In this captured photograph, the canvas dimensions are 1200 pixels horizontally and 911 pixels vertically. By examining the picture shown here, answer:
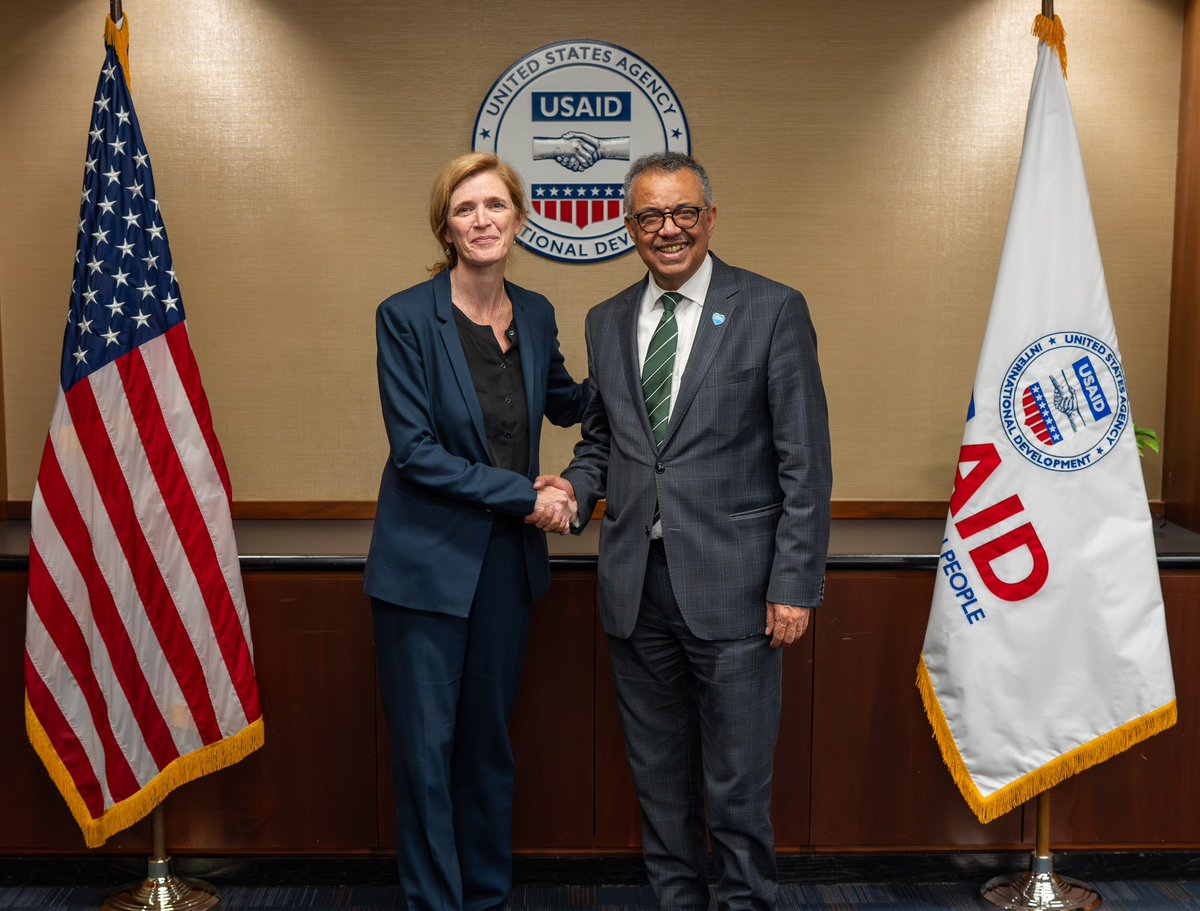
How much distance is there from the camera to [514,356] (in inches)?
108

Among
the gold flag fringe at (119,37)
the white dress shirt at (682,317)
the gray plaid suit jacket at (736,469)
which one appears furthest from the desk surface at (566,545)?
the gold flag fringe at (119,37)

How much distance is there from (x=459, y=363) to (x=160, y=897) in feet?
5.20

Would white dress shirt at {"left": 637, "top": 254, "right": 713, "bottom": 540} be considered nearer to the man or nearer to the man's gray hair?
the man

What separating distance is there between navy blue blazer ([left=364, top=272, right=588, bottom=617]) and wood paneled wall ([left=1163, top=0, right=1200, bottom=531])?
1932mm

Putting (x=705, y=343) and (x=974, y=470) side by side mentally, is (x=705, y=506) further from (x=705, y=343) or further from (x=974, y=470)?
(x=974, y=470)

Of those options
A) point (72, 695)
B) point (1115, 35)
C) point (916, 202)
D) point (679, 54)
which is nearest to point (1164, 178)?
point (1115, 35)

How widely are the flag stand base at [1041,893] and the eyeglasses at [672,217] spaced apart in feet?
6.09

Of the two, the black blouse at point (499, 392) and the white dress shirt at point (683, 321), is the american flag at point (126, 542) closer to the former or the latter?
the black blouse at point (499, 392)

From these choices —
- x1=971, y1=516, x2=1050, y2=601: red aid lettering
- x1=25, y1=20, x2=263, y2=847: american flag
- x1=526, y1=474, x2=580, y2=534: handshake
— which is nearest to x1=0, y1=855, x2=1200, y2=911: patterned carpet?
x1=25, y1=20, x2=263, y2=847: american flag

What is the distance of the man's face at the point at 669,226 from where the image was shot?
2.51 m

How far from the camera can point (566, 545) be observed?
3314 millimetres

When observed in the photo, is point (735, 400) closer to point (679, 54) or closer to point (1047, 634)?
point (1047, 634)

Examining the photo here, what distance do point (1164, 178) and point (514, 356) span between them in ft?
6.82

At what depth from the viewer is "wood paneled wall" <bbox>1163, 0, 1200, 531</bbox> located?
3.46 metres
